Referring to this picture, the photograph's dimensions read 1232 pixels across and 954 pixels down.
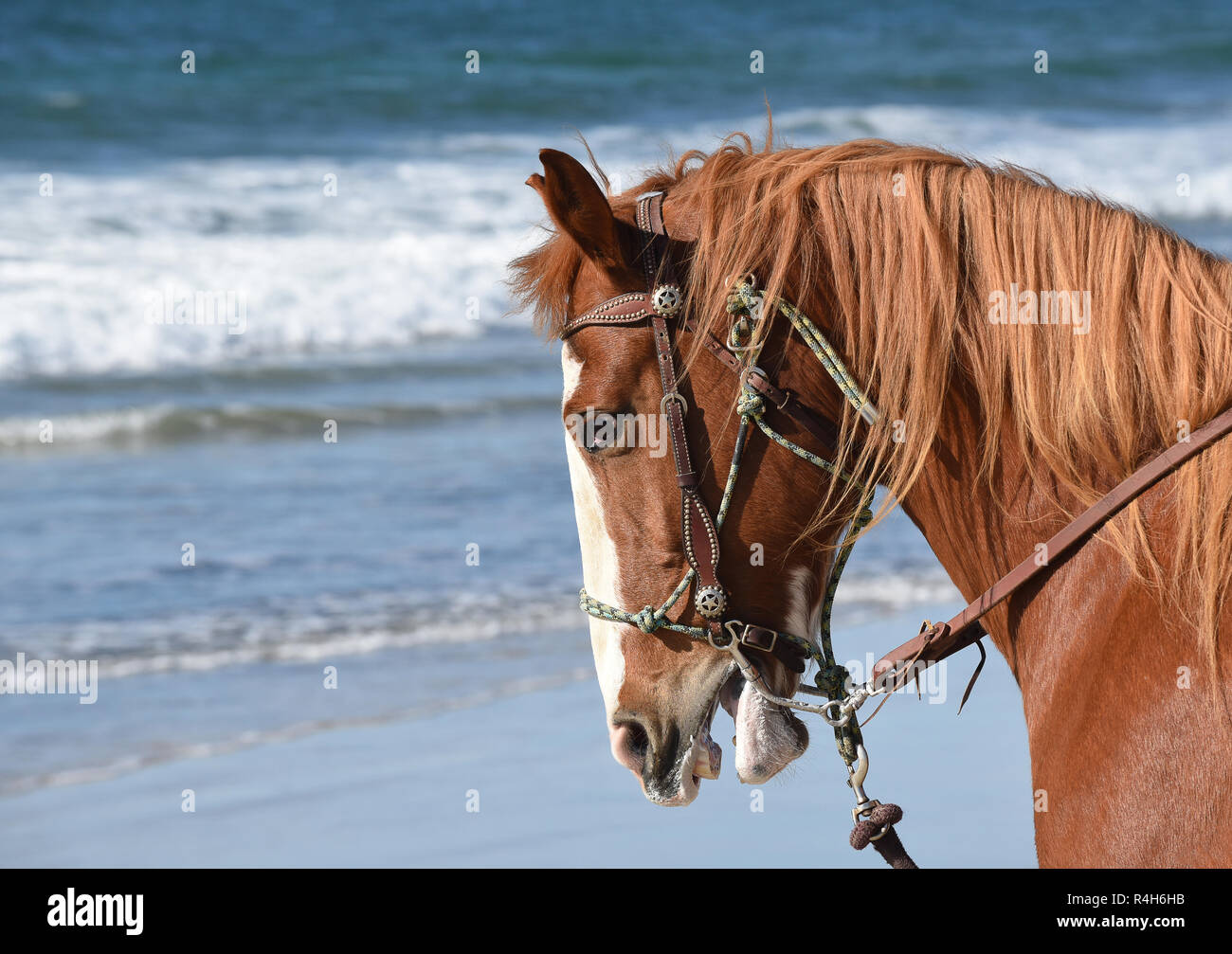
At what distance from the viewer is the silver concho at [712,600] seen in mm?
1819

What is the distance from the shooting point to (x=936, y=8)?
1037 inches

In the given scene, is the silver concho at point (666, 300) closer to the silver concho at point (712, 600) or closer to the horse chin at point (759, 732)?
the silver concho at point (712, 600)

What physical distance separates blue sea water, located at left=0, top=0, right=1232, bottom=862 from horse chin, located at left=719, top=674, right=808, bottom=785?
92 centimetres

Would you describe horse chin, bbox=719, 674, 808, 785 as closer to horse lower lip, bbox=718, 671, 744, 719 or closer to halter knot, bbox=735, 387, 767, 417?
horse lower lip, bbox=718, 671, 744, 719

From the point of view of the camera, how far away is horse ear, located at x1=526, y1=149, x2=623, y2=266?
173 centimetres

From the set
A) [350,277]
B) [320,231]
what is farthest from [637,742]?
[320,231]

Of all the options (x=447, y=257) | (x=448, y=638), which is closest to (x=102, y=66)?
(x=447, y=257)

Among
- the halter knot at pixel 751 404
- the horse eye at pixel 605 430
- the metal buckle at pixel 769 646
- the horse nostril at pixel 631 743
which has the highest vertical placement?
the halter knot at pixel 751 404

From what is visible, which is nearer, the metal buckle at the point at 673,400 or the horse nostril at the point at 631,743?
the metal buckle at the point at 673,400

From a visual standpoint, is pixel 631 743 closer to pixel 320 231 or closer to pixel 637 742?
pixel 637 742

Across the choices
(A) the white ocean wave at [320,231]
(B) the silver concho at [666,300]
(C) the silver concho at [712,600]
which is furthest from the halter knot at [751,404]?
(A) the white ocean wave at [320,231]

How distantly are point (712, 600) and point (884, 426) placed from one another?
1.14 ft

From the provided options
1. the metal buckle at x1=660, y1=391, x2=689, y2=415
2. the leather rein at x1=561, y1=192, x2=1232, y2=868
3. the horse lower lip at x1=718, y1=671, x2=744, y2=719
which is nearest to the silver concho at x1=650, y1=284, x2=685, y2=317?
the leather rein at x1=561, y1=192, x2=1232, y2=868
